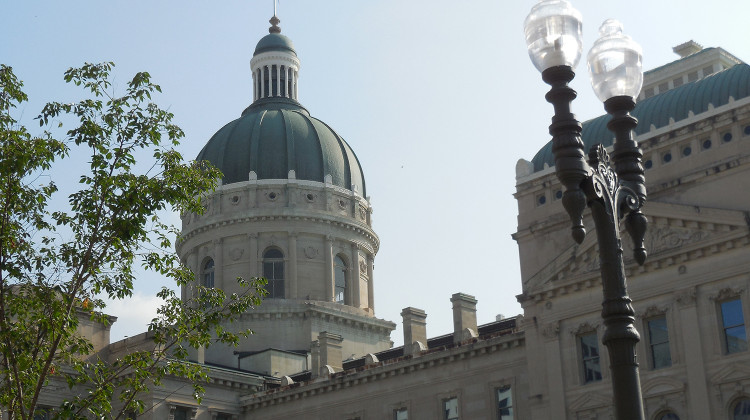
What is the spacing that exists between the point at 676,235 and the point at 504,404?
13.2 metres

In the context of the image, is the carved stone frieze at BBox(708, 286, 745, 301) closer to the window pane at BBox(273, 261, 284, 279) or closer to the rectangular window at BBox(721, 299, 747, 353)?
the rectangular window at BBox(721, 299, 747, 353)

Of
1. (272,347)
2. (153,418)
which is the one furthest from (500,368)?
(272,347)

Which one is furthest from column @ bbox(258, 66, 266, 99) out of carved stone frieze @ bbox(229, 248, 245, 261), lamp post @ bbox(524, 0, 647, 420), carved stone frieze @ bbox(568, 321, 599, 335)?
lamp post @ bbox(524, 0, 647, 420)

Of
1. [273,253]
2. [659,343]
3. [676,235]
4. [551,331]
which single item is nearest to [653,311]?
[659,343]

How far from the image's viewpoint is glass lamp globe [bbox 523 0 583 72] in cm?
1438

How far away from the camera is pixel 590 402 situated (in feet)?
154

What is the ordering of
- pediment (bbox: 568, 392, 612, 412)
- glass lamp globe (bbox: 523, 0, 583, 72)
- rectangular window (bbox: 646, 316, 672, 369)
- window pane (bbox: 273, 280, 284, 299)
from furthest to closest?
window pane (bbox: 273, 280, 284, 299)
pediment (bbox: 568, 392, 612, 412)
rectangular window (bbox: 646, 316, 672, 369)
glass lamp globe (bbox: 523, 0, 583, 72)

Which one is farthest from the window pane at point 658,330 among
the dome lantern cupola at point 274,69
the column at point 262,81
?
the column at point 262,81

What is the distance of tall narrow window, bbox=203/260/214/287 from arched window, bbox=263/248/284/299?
13.6 ft

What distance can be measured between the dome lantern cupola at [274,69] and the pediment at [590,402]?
48.8 meters

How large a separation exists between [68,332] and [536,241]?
96.9 ft

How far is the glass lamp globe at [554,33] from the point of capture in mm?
14375

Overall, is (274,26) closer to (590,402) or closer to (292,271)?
(292,271)

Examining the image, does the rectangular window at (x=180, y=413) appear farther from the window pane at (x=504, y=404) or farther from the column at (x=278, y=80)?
the column at (x=278, y=80)
